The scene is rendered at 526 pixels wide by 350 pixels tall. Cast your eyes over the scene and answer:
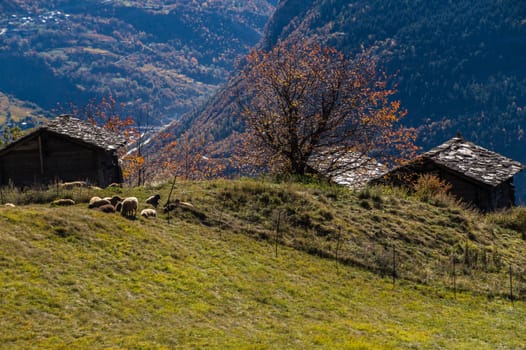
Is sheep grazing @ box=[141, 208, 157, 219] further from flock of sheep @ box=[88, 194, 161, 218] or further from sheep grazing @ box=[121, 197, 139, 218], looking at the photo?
sheep grazing @ box=[121, 197, 139, 218]

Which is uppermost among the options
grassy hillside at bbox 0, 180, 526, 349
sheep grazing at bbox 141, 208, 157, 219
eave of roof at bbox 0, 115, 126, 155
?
eave of roof at bbox 0, 115, 126, 155

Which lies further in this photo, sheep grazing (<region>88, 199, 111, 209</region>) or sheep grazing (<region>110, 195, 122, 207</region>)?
sheep grazing (<region>110, 195, 122, 207</region>)

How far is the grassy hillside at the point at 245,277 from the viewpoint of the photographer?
37.2 feet

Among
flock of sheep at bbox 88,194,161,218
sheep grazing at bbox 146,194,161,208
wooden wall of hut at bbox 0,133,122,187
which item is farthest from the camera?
wooden wall of hut at bbox 0,133,122,187

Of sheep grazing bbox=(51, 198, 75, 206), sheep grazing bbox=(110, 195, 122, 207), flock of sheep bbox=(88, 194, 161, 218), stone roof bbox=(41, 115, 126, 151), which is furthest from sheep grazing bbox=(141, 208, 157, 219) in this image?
stone roof bbox=(41, 115, 126, 151)

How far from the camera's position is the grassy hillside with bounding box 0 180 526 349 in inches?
447

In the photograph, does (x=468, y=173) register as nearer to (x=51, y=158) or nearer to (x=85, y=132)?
(x=85, y=132)

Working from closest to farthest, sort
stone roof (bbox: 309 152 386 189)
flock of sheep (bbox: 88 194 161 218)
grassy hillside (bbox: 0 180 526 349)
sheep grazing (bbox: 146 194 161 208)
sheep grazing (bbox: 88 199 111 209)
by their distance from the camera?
grassy hillside (bbox: 0 180 526 349) < flock of sheep (bbox: 88 194 161 218) < sheep grazing (bbox: 88 199 111 209) < sheep grazing (bbox: 146 194 161 208) < stone roof (bbox: 309 152 386 189)

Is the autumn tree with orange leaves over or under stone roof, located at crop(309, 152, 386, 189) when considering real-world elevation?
over

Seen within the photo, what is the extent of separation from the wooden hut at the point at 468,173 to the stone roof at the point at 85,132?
1615 cm

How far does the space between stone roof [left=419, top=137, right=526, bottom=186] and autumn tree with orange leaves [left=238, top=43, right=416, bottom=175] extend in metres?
6.45

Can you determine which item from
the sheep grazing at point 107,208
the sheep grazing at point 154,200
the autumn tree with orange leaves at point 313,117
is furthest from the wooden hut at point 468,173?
the sheep grazing at point 107,208

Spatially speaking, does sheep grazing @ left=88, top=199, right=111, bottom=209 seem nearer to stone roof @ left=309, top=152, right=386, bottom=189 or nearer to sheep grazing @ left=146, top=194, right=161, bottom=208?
sheep grazing @ left=146, top=194, right=161, bottom=208

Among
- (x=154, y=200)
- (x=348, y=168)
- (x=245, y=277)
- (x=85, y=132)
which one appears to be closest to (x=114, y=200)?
(x=154, y=200)
